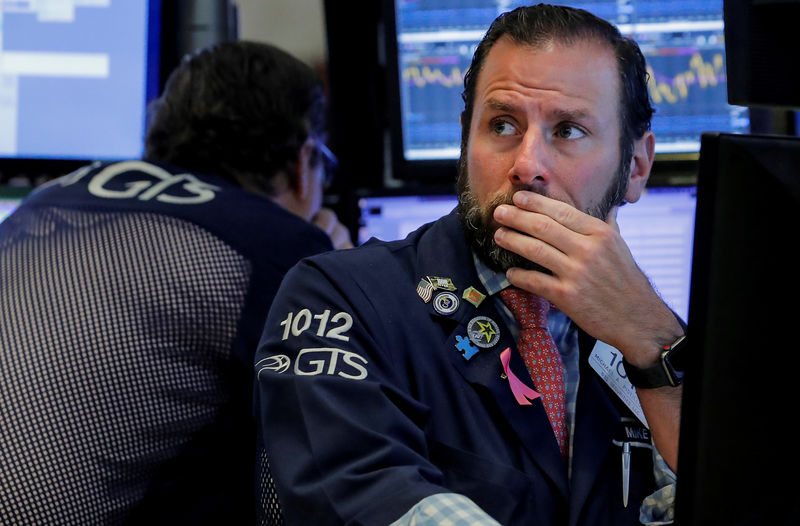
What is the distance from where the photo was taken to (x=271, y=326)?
49.2 inches

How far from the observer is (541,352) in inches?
51.2

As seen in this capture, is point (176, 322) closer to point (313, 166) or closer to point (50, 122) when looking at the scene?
point (313, 166)

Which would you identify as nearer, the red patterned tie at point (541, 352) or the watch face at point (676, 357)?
the watch face at point (676, 357)

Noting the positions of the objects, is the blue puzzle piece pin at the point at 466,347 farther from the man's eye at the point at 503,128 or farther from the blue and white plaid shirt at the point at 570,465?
the man's eye at the point at 503,128

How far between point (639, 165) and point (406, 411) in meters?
0.64

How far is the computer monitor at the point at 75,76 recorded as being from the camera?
230 cm

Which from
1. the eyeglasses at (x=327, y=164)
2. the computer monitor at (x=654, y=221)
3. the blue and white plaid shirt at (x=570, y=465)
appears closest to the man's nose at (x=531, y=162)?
the blue and white plaid shirt at (x=570, y=465)

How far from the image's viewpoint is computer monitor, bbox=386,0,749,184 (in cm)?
210

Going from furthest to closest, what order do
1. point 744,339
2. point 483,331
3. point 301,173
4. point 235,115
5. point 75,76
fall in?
point 75,76, point 301,173, point 235,115, point 483,331, point 744,339

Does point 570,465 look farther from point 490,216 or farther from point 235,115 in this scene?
point 235,115

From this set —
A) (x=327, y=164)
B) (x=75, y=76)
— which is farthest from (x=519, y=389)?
(x=75, y=76)

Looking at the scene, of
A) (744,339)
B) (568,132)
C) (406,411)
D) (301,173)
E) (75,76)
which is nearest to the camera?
(744,339)

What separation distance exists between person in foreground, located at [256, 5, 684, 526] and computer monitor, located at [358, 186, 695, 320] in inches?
24.3

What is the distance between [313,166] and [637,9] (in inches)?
31.0
